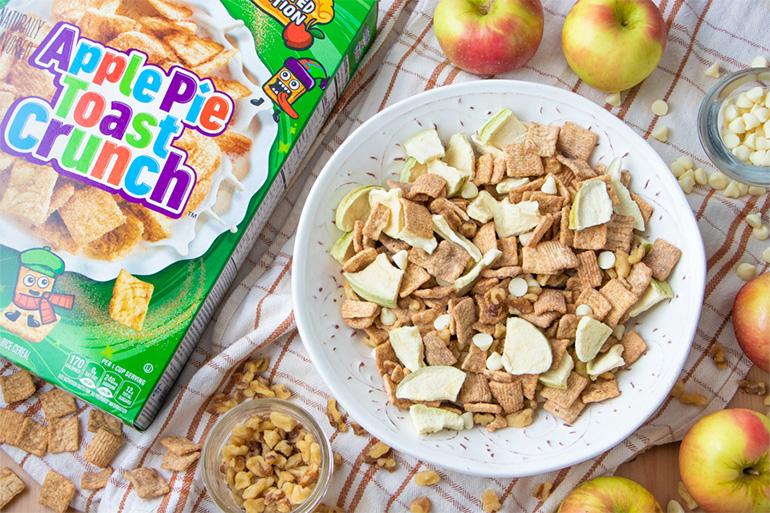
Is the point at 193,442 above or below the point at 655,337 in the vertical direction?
below

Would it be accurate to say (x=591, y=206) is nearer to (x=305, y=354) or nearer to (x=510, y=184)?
(x=510, y=184)

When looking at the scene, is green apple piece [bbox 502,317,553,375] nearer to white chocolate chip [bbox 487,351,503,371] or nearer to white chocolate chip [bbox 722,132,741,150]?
white chocolate chip [bbox 487,351,503,371]

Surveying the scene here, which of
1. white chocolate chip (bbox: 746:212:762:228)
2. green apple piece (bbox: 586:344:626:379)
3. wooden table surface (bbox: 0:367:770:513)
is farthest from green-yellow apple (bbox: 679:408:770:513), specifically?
white chocolate chip (bbox: 746:212:762:228)

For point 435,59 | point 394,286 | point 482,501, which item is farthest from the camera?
point 435,59

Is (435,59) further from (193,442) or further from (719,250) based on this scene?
(193,442)

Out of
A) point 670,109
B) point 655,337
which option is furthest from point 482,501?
point 670,109
